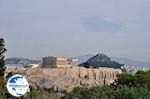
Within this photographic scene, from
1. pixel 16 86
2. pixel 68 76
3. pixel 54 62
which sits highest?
pixel 54 62

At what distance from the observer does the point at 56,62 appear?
210 feet

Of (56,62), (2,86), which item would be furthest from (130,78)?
(56,62)

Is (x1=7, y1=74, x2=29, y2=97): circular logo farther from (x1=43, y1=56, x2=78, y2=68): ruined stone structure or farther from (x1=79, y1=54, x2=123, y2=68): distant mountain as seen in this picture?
(x1=79, y1=54, x2=123, y2=68): distant mountain

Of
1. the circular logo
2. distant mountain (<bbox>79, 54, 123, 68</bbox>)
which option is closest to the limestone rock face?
distant mountain (<bbox>79, 54, 123, 68</bbox>)

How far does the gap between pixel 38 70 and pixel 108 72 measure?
8.19m

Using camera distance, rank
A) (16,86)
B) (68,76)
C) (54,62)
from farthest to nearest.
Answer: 1. (54,62)
2. (68,76)
3. (16,86)

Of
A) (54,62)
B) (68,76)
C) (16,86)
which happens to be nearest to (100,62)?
(54,62)

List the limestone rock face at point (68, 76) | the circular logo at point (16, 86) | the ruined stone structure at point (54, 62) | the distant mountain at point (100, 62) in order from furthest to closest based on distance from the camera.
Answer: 1. the distant mountain at point (100, 62)
2. the ruined stone structure at point (54, 62)
3. the limestone rock face at point (68, 76)
4. the circular logo at point (16, 86)

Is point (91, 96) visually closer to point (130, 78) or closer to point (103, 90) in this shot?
point (103, 90)

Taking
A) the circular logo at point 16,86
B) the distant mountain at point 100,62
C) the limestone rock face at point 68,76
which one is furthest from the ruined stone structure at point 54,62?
the circular logo at point 16,86

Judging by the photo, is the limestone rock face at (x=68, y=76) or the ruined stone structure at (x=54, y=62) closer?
the limestone rock face at (x=68, y=76)

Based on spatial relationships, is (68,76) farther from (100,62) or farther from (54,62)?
(100,62)

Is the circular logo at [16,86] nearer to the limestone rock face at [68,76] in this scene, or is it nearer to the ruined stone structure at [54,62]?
the limestone rock face at [68,76]

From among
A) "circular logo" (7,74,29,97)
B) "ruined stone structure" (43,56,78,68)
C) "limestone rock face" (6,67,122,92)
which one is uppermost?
"ruined stone structure" (43,56,78,68)
